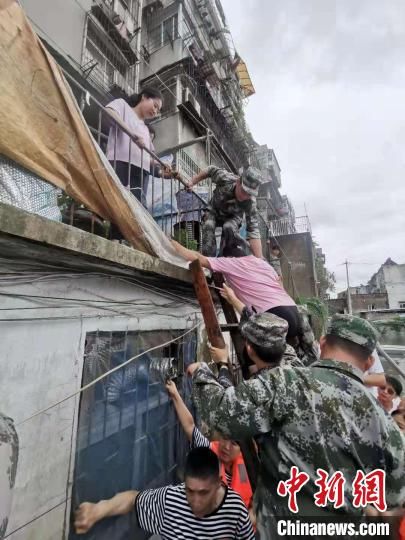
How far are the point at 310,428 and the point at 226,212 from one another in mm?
3117

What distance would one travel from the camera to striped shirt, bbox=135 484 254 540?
205 centimetres

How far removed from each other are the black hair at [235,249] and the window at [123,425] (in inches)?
53.0

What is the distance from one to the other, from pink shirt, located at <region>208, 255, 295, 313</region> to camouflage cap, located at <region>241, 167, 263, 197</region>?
41.4 inches

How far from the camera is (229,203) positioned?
3.94 metres

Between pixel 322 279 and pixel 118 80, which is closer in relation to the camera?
pixel 118 80

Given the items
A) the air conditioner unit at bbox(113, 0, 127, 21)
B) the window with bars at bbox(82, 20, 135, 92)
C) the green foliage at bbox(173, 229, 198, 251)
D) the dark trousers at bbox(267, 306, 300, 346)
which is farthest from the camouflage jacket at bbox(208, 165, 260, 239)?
the air conditioner unit at bbox(113, 0, 127, 21)

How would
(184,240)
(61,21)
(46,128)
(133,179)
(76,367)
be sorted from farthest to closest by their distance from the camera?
(61,21)
(184,240)
(133,179)
(76,367)
(46,128)

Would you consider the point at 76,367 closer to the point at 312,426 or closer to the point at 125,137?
the point at 312,426

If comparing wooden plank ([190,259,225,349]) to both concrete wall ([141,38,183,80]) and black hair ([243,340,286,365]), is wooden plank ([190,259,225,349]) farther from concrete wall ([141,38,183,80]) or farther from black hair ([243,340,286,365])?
concrete wall ([141,38,183,80])

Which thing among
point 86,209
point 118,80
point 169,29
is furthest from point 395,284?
point 86,209

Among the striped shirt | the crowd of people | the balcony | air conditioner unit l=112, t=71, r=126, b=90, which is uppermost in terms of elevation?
the balcony

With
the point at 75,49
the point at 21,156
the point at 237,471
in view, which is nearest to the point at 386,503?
the point at 237,471

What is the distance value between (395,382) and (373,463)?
10.0ft

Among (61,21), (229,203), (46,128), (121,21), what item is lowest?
(46,128)
